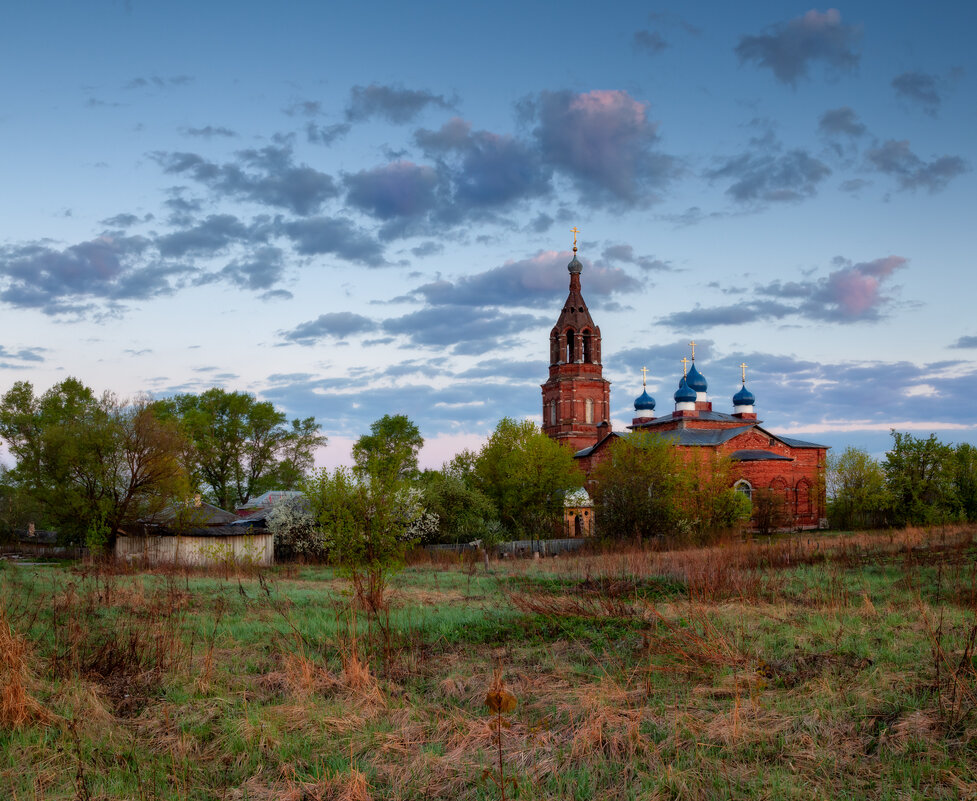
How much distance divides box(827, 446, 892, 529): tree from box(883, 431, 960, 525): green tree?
2.00 m

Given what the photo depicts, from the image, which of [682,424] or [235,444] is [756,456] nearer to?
[682,424]

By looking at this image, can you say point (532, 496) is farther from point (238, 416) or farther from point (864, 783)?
point (864, 783)

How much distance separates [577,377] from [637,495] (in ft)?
92.1

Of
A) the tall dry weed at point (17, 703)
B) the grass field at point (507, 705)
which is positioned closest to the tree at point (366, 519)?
the grass field at point (507, 705)

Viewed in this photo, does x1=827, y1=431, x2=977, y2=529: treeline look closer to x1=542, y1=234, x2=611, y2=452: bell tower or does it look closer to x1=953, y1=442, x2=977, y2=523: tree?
x1=953, y1=442, x2=977, y2=523: tree

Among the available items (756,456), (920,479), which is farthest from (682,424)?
(920,479)

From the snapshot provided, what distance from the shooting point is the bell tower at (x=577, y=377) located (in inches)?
2315

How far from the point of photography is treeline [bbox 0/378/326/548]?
1247 inches

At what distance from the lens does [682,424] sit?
53344mm

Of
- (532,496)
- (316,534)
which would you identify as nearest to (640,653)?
(316,534)

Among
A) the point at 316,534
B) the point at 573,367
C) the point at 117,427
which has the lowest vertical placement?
the point at 316,534

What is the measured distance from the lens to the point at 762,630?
962 cm

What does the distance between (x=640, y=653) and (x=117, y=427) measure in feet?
96.5

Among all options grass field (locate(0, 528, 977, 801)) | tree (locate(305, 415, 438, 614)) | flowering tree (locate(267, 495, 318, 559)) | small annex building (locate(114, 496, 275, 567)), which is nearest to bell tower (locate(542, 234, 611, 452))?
flowering tree (locate(267, 495, 318, 559))
